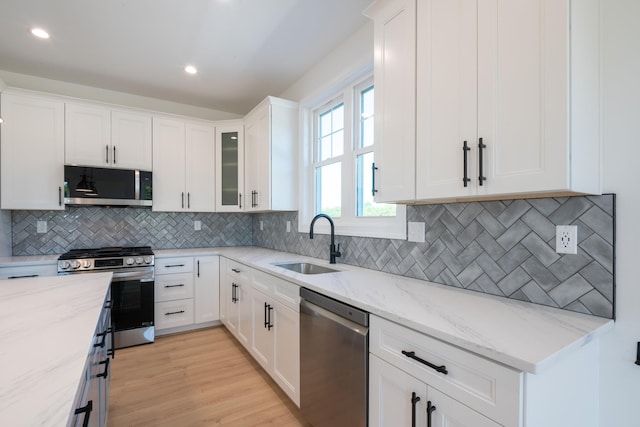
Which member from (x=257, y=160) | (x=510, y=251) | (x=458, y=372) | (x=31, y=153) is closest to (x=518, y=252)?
(x=510, y=251)

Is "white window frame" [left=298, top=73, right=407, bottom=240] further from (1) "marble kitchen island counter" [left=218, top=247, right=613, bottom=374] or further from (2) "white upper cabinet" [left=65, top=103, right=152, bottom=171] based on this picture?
(2) "white upper cabinet" [left=65, top=103, right=152, bottom=171]

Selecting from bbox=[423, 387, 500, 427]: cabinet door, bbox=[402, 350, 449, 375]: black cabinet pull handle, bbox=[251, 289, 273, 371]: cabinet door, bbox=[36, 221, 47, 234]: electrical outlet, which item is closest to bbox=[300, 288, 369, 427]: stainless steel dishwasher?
bbox=[402, 350, 449, 375]: black cabinet pull handle

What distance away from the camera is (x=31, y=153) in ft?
9.77

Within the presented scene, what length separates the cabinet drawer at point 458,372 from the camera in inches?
33.9

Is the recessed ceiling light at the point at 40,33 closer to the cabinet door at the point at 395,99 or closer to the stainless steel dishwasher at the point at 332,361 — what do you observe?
the cabinet door at the point at 395,99

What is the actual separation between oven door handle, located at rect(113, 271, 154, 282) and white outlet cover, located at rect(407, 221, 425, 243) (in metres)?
2.63

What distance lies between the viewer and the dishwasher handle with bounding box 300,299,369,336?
140 centimetres

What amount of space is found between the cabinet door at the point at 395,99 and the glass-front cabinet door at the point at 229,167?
2441 millimetres

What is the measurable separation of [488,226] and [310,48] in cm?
210

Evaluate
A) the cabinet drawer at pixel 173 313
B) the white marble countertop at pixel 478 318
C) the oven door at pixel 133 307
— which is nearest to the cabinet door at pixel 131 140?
the oven door at pixel 133 307

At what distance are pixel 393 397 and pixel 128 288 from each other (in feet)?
9.37

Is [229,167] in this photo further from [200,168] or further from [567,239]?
[567,239]

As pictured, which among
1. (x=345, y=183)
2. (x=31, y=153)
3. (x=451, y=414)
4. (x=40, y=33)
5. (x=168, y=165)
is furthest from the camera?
(x=168, y=165)

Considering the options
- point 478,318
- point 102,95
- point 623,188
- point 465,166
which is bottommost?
point 478,318
